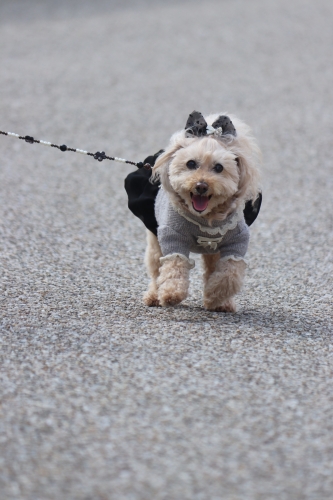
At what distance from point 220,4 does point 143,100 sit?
8.16 meters

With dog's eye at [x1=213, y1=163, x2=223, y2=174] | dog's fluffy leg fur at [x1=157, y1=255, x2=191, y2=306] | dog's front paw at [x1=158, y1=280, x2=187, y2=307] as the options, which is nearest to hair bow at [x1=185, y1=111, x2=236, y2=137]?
dog's eye at [x1=213, y1=163, x2=223, y2=174]

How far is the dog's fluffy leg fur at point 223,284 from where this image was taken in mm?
4320

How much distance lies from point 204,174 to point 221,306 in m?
0.89

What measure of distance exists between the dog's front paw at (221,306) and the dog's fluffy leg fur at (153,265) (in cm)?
34

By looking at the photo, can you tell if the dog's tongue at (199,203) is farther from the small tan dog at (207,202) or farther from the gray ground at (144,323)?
the gray ground at (144,323)

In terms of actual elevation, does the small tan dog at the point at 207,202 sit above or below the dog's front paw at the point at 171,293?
above

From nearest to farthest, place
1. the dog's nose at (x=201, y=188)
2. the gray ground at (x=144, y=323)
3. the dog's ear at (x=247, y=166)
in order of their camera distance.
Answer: the gray ground at (x=144, y=323) < the dog's nose at (x=201, y=188) < the dog's ear at (x=247, y=166)

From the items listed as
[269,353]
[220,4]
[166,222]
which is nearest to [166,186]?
[166,222]

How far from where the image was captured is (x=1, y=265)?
530 cm

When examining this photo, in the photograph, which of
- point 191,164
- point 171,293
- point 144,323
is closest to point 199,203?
point 191,164

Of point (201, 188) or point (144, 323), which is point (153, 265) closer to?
point (144, 323)

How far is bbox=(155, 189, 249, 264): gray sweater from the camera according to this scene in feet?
14.0

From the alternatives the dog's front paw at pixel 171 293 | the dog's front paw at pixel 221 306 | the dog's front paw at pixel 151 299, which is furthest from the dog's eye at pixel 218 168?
the dog's front paw at pixel 151 299

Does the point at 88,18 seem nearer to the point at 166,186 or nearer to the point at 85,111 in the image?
the point at 85,111
